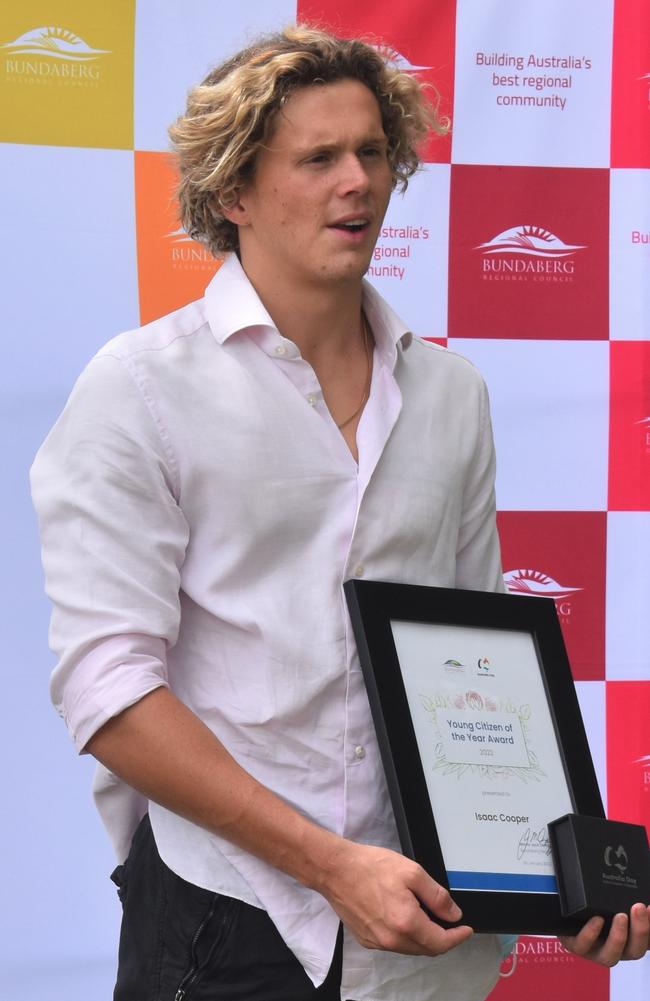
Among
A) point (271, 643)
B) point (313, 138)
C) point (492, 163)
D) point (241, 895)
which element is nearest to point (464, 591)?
point (271, 643)

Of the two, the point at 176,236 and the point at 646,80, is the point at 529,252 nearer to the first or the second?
the point at 646,80

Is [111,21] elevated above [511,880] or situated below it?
above

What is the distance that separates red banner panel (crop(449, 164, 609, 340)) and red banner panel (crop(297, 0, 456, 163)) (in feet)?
0.41

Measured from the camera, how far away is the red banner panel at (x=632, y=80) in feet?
8.64

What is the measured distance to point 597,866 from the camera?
4.37 feet

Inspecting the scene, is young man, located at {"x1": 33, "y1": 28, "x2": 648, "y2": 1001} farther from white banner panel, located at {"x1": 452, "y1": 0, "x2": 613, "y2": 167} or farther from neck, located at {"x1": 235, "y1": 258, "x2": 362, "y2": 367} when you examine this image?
white banner panel, located at {"x1": 452, "y1": 0, "x2": 613, "y2": 167}

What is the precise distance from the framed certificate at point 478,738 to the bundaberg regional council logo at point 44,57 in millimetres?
1506

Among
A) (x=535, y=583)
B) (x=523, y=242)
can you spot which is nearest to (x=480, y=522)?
(x=535, y=583)

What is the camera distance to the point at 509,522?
262 centimetres

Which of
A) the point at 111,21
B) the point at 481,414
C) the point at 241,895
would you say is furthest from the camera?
the point at 111,21

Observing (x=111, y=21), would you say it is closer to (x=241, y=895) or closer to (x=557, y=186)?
(x=557, y=186)

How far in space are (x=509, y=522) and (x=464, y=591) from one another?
47.4 inches

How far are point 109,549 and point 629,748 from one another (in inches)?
64.4

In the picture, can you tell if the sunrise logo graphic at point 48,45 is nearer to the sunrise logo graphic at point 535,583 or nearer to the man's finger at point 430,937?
the sunrise logo graphic at point 535,583
